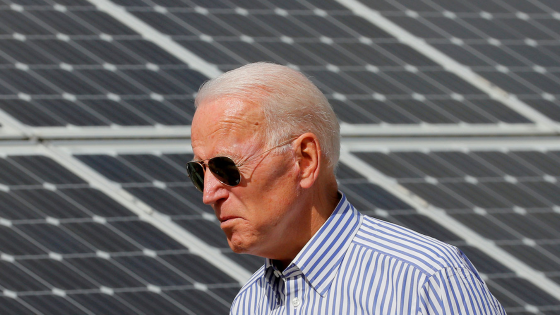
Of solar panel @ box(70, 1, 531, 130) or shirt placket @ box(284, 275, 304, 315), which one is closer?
shirt placket @ box(284, 275, 304, 315)

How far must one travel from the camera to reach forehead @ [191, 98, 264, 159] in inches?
54.6

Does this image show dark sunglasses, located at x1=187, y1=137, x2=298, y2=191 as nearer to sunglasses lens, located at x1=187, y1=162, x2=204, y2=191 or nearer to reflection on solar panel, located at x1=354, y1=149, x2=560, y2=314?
sunglasses lens, located at x1=187, y1=162, x2=204, y2=191

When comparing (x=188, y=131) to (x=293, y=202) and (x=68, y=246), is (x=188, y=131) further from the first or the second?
(x=293, y=202)

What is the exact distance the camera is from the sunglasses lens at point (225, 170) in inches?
54.6

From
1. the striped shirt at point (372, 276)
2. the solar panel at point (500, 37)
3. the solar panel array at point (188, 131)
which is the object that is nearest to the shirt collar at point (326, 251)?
the striped shirt at point (372, 276)

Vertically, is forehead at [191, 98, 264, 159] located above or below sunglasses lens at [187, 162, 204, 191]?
above

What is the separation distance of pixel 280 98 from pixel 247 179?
0.69 ft

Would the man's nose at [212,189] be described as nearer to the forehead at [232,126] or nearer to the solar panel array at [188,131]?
the forehead at [232,126]

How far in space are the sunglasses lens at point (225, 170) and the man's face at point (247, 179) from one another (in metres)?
0.01

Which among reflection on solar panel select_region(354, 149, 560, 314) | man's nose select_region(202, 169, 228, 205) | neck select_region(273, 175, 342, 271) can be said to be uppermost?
man's nose select_region(202, 169, 228, 205)

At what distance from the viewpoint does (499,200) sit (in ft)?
9.46

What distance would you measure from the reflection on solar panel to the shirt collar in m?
1.40

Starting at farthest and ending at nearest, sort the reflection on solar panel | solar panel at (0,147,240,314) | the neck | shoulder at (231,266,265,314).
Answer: the reflection on solar panel
solar panel at (0,147,240,314)
shoulder at (231,266,265,314)
the neck

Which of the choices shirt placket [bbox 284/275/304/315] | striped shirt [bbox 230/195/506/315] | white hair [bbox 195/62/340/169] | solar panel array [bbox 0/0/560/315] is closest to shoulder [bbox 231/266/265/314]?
striped shirt [bbox 230/195/506/315]
